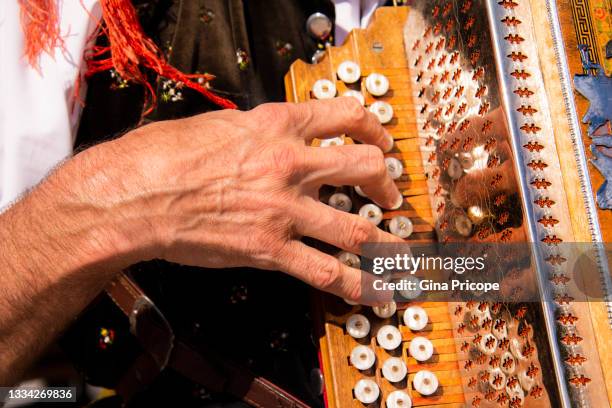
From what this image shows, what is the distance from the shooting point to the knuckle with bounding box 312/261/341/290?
844 millimetres

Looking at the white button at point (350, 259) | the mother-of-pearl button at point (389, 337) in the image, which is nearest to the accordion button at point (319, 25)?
the white button at point (350, 259)

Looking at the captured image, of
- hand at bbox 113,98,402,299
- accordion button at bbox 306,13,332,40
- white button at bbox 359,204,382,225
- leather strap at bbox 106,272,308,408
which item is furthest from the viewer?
accordion button at bbox 306,13,332,40

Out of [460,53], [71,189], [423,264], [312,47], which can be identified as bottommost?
[423,264]

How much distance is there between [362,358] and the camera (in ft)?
2.84

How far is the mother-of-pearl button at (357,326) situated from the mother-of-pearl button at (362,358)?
0.8 inches

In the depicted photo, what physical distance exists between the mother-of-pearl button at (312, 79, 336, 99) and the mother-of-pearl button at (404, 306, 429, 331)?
373 mm

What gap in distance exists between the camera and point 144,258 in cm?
87

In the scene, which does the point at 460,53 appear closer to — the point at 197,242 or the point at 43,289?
the point at 197,242

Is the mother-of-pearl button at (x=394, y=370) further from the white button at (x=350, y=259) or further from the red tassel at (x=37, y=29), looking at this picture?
the red tassel at (x=37, y=29)

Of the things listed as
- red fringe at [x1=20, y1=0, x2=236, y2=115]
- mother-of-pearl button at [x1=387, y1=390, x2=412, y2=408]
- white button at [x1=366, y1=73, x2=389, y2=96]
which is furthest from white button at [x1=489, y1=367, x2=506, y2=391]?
red fringe at [x1=20, y1=0, x2=236, y2=115]

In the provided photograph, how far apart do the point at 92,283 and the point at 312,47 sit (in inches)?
25.8

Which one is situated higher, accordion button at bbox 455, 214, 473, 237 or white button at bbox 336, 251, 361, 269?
accordion button at bbox 455, 214, 473, 237

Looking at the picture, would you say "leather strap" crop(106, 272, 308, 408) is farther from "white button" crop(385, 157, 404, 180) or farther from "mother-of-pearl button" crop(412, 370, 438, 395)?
"white button" crop(385, 157, 404, 180)

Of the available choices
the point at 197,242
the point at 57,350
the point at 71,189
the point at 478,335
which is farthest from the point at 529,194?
the point at 57,350
